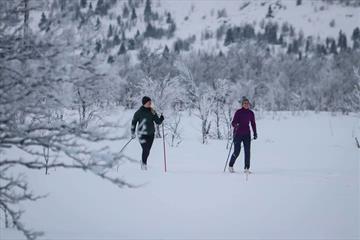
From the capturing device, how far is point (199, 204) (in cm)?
700

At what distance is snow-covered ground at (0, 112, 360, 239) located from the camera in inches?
221

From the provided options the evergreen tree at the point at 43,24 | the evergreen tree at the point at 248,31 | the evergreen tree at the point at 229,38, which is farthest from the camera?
the evergreen tree at the point at 248,31

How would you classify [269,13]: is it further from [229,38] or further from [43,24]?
[43,24]

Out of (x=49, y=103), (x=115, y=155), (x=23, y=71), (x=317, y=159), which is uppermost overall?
(x=23, y=71)

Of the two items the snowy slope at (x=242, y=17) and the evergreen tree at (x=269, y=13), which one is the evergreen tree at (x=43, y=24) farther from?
the evergreen tree at (x=269, y=13)

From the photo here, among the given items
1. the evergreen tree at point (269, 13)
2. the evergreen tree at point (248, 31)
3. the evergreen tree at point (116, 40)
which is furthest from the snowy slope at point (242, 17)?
the evergreen tree at point (116, 40)

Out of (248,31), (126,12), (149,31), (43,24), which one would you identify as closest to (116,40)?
(149,31)

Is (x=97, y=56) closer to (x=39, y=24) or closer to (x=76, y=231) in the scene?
(x=39, y=24)

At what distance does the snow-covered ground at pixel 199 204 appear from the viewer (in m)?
5.62

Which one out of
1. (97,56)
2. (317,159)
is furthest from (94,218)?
(317,159)

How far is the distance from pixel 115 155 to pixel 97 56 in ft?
3.34

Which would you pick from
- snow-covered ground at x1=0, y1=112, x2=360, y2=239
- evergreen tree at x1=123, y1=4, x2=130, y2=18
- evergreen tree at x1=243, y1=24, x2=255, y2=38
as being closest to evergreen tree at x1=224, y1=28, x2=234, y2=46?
evergreen tree at x1=243, y1=24, x2=255, y2=38

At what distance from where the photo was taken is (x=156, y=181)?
348 inches

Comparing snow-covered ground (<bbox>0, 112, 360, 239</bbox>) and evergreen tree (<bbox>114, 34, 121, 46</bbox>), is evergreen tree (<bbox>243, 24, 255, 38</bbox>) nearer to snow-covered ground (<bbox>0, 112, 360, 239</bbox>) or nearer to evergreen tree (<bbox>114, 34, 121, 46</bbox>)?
evergreen tree (<bbox>114, 34, 121, 46</bbox>)
